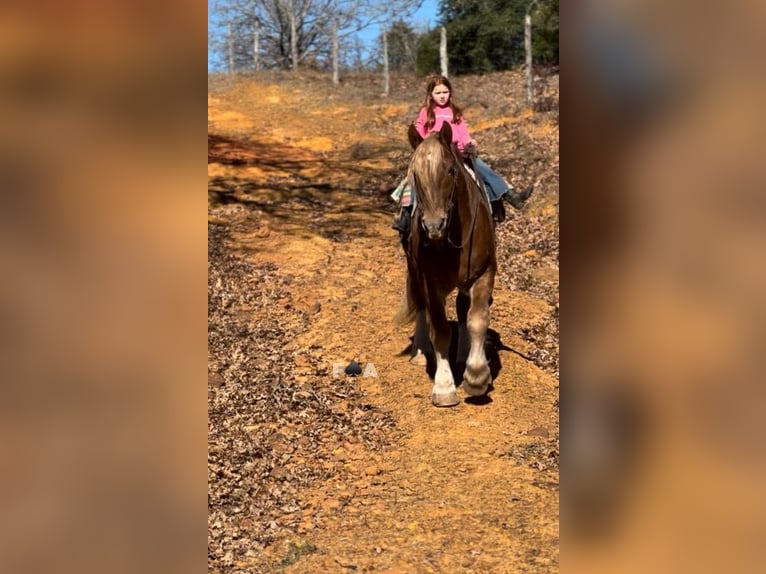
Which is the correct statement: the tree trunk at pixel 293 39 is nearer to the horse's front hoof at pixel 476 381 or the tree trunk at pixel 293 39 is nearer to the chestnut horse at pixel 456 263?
the chestnut horse at pixel 456 263

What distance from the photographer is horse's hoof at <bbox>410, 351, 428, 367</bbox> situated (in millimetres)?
7426

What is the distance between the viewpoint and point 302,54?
34812mm

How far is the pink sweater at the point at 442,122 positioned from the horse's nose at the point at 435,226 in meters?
1.44

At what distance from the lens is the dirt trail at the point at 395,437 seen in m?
4.14

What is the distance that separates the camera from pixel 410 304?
23.0 ft

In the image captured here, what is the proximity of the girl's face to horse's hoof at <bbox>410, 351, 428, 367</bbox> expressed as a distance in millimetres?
2658

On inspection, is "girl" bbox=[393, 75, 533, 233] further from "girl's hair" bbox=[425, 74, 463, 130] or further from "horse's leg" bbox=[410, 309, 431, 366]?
"horse's leg" bbox=[410, 309, 431, 366]

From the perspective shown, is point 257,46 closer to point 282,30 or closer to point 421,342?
point 282,30

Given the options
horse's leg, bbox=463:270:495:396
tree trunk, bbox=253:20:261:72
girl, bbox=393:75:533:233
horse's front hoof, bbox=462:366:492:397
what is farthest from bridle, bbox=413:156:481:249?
tree trunk, bbox=253:20:261:72

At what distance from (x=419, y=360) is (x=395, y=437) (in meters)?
1.68

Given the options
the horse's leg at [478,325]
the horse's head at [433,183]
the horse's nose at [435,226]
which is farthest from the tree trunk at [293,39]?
the horse's nose at [435,226]
